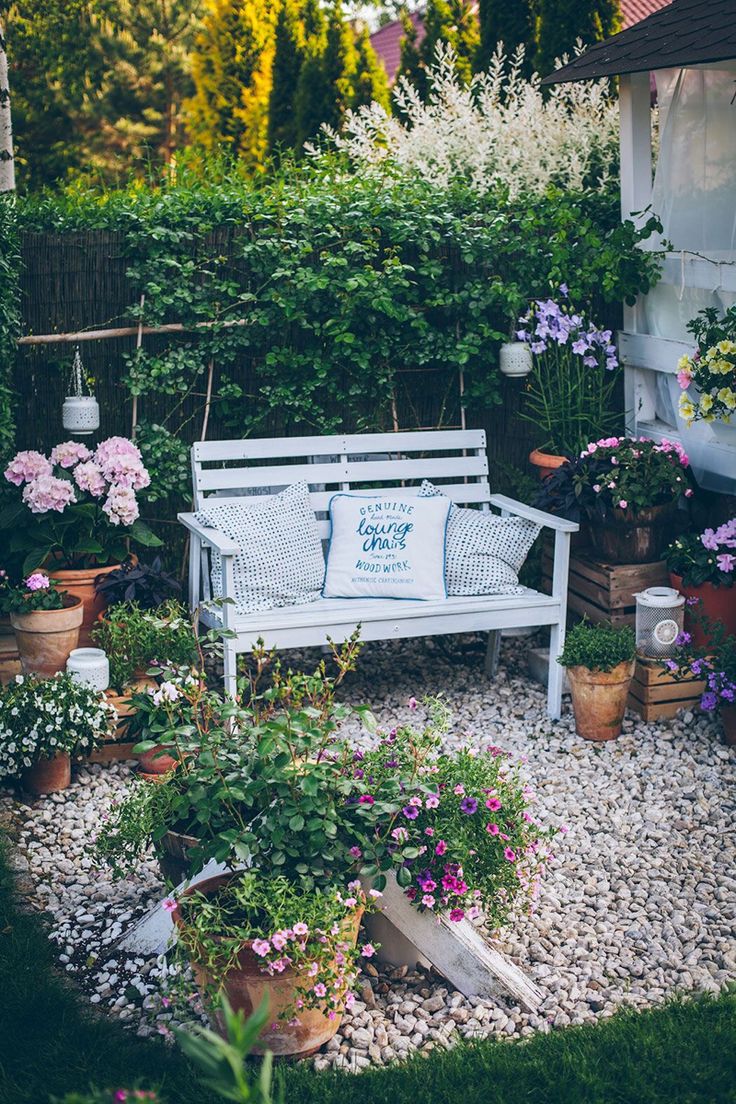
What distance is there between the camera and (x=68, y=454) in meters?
4.86

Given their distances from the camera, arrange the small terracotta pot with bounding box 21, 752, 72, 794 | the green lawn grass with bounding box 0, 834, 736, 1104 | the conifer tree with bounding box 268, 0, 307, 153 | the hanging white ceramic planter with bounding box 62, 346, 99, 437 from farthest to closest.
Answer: the conifer tree with bounding box 268, 0, 307, 153, the hanging white ceramic planter with bounding box 62, 346, 99, 437, the small terracotta pot with bounding box 21, 752, 72, 794, the green lawn grass with bounding box 0, 834, 736, 1104

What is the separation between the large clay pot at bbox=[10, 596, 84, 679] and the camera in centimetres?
454

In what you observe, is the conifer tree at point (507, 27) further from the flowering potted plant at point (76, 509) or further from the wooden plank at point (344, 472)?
the flowering potted plant at point (76, 509)

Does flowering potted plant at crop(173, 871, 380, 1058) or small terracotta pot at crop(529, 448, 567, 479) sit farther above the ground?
small terracotta pot at crop(529, 448, 567, 479)

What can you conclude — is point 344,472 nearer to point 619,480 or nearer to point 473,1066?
point 619,480

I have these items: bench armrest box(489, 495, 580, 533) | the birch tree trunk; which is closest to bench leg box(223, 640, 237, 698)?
bench armrest box(489, 495, 580, 533)

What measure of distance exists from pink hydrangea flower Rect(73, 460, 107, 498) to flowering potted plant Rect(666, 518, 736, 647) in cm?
226

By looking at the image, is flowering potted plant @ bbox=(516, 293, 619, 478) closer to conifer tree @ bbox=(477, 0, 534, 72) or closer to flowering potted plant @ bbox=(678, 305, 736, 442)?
flowering potted plant @ bbox=(678, 305, 736, 442)

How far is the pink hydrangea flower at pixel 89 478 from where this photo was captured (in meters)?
4.77

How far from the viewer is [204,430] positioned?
17.7 ft

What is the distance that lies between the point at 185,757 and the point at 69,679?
4.28 feet

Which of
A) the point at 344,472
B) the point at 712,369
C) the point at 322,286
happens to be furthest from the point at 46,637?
the point at 712,369

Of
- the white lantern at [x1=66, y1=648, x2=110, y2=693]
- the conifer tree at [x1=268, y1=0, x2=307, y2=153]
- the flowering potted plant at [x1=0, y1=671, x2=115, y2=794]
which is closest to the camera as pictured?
the flowering potted plant at [x1=0, y1=671, x2=115, y2=794]

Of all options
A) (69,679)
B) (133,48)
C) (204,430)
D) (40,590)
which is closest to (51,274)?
(204,430)
